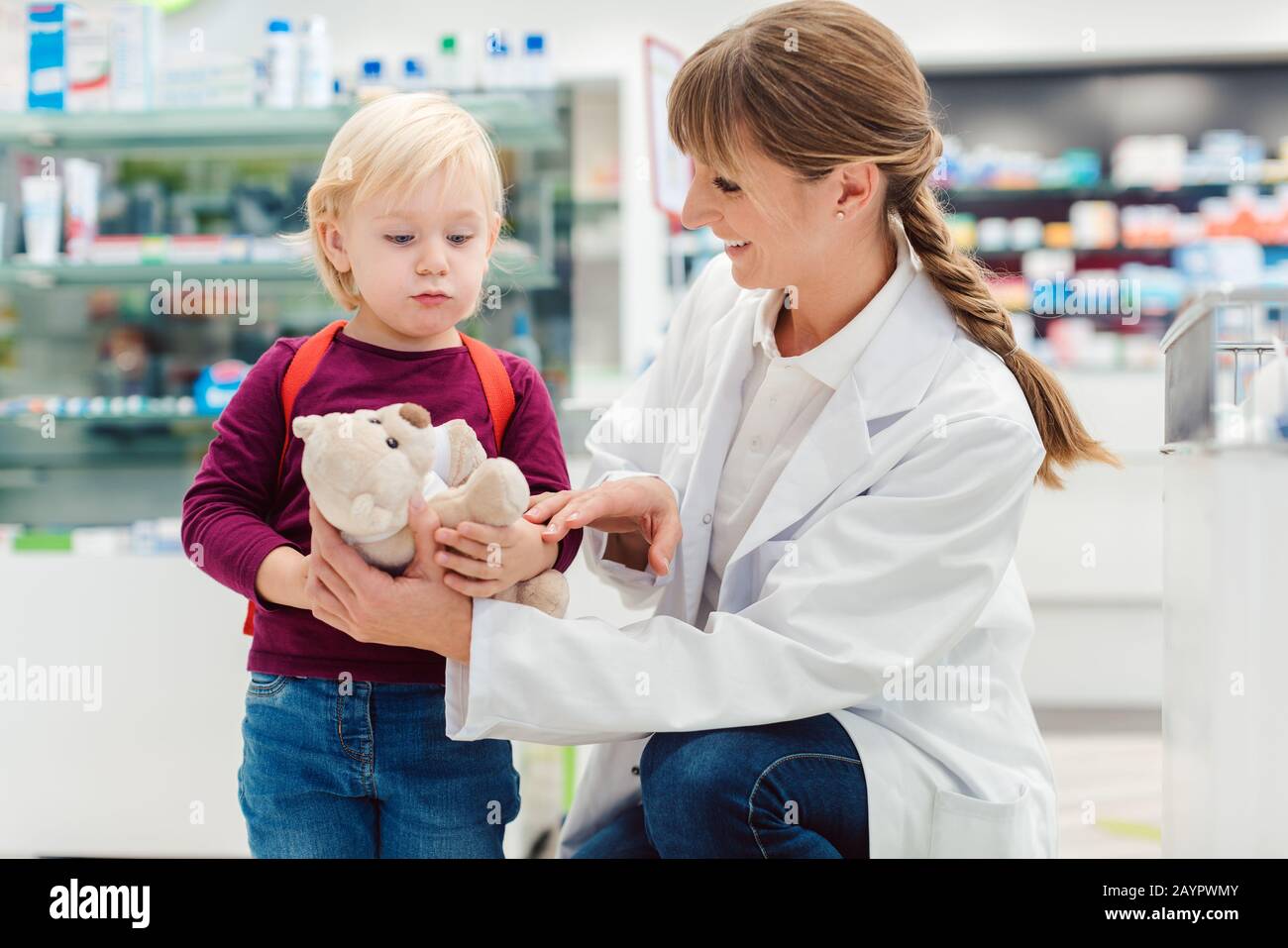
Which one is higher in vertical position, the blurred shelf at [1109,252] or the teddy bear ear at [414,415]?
the blurred shelf at [1109,252]

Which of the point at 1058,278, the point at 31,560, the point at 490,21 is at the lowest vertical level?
the point at 31,560

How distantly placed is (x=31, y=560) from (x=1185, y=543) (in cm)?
217

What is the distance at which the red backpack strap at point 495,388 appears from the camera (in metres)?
1.42

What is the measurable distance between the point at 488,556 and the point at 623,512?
24 centimetres

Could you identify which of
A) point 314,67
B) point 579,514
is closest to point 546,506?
point 579,514

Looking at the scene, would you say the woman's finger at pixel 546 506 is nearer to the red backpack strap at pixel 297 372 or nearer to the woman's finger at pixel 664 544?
the woman's finger at pixel 664 544

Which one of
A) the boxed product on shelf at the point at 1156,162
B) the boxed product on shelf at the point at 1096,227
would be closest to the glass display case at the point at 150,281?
the boxed product on shelf at the point at 1096,227

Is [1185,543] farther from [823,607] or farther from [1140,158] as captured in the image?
[1140,158]

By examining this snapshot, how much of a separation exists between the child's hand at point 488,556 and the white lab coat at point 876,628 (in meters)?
0.03

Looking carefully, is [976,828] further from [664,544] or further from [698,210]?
[698,210]

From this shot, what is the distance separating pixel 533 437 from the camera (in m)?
1.43

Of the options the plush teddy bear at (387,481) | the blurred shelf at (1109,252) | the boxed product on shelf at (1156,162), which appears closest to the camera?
the plush teddy bear at (387,481)

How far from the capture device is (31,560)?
7.78ft

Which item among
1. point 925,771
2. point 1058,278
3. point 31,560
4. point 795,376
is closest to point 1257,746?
point 925,771
